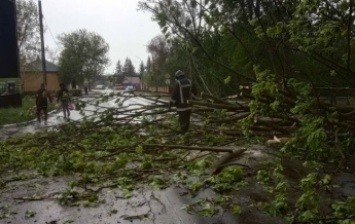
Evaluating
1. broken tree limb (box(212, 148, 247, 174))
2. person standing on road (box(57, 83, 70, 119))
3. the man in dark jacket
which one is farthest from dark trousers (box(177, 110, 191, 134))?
broken tree limb (box(212, 148, 247, 174))

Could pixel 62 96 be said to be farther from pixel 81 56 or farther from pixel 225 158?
pixel 81 56

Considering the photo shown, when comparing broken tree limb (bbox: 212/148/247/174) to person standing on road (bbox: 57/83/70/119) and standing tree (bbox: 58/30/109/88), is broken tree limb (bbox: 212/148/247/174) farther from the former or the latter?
standing tree (bbox: 58/30/109/88)

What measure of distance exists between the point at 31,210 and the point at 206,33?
358 centimetres

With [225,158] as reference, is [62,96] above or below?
above

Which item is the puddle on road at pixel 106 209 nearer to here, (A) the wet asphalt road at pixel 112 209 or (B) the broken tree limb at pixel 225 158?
(A) the wet asphalt road at pixel 112 209

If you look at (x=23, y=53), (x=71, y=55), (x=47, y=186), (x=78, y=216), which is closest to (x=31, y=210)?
(x=78, y=216)

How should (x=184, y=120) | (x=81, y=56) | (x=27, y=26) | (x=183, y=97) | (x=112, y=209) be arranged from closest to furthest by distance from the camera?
(x=112, y=209), (x=184, y=120), (x=183, y=97), (x=27, y=26), (x=81, y=56)

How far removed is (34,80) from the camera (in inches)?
2414

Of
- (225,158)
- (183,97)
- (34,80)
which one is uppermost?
(183,97)

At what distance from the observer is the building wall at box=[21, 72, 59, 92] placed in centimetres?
5463

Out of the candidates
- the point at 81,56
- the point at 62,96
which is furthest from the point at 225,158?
the point at 81,56

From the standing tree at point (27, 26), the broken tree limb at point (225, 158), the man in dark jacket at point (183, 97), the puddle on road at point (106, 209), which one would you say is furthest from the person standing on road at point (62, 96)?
the standing tree at point (27, 26)

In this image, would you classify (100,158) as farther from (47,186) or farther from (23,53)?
(23,53)

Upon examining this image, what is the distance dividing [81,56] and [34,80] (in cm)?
1585
